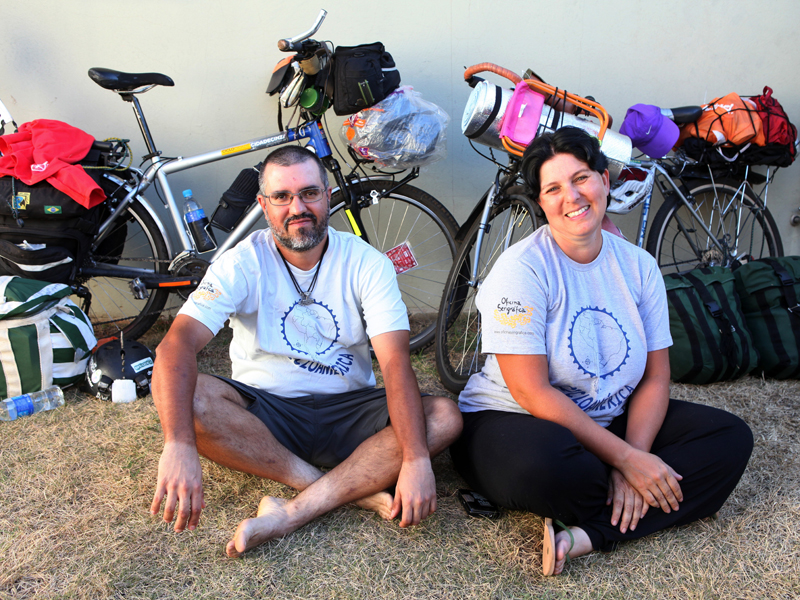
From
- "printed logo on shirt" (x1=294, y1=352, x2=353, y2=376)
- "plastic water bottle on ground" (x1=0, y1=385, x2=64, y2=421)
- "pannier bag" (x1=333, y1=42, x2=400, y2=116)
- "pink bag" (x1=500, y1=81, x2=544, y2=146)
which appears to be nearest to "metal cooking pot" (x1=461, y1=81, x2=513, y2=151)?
"pink bag" (x1=500, y1=81, x2=544, y2=146)

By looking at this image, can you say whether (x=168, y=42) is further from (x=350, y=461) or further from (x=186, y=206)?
(x=350, y=461)

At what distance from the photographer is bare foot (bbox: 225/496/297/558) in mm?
1621

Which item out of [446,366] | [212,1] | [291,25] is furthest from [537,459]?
[212,1]

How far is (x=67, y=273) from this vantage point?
2.92m

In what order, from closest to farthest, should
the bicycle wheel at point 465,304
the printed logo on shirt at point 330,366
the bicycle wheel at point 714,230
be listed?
the printed logo on shirt at point 330,366 < the bicycle wheel at point 465,304 < the bicycle wheel at point 714,230

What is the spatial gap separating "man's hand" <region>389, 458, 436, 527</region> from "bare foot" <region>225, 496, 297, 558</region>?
0.33 meters

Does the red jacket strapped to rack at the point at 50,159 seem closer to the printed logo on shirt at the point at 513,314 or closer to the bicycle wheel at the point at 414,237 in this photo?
the bicycle wheel at the point at 414,237

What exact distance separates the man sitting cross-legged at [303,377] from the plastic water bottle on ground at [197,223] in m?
1.16

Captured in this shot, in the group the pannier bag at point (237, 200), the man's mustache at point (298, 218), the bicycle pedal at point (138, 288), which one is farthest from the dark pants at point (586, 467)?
the bicycle pedal at point (138, 288)

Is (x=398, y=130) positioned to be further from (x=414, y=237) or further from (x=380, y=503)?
(x=380, y=503)

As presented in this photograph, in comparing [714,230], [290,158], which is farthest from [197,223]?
[714,230]

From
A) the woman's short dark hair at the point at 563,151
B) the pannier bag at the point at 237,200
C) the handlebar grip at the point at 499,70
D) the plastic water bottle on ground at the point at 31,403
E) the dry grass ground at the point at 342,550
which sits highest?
the handlebar grip at the point at 499,70

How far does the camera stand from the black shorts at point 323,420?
75.5 inches

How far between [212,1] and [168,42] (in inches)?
13.2
